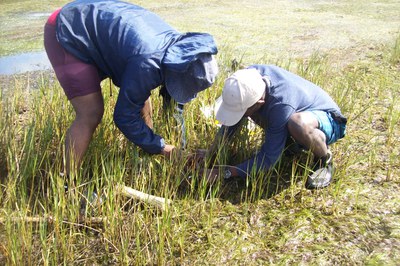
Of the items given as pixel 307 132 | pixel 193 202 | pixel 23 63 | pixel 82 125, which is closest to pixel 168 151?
pixel 193 202

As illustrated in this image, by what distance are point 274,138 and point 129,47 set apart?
0.81 meters

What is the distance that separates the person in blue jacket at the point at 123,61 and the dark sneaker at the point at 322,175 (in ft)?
2.47

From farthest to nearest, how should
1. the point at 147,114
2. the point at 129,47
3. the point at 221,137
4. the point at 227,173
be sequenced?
the point at 147,114, the point at 221,137, the point at 227,173, the point at 129,47

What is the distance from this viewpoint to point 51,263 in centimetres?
171

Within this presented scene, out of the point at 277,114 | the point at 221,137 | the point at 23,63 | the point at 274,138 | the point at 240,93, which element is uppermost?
the point at 240,93

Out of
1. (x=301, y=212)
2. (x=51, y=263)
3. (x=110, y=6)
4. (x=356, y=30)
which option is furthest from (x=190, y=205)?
(x=356, y=30)

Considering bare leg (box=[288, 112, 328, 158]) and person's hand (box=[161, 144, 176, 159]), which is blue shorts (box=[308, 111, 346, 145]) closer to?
bare leg (box=[288, 112, 328, 158])

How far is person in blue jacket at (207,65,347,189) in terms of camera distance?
197 centimetres

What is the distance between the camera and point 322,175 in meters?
2.20

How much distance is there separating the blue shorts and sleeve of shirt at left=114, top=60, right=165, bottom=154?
81cm

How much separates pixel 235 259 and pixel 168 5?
5949 millimetres

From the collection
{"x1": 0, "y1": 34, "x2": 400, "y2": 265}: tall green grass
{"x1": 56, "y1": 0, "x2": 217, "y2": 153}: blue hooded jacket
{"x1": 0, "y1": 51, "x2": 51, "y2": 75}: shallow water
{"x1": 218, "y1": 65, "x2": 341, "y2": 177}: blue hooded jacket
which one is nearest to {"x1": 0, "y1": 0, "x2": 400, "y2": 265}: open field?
{"x1": 0, "y1": 34, "x2": 400, "y2": 265}: tall green grass

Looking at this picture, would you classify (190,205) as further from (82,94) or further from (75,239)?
(82,94)

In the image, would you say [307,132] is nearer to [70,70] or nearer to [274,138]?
[274,138]
